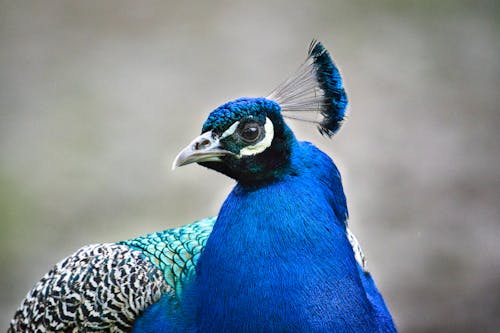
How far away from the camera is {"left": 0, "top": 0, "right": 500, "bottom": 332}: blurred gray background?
396 cm

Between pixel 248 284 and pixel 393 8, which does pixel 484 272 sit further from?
pixel 393 8

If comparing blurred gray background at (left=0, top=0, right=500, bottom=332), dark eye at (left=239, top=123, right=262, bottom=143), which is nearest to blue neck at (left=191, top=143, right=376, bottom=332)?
dark eye at (left=239, top=123, right=262, bottom=143)

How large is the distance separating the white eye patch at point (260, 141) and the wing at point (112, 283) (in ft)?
1.65

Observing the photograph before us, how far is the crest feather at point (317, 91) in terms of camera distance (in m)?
2.11

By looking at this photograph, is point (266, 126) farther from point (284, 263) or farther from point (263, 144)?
point (284, 263)

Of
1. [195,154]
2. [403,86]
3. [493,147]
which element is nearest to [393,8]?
[403,86]

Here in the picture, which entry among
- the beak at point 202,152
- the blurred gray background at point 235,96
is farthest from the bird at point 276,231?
the blurred gray background at point 235,96

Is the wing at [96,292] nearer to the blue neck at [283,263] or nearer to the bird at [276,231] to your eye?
the bird at [276,231]

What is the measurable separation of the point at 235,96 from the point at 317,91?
3.00m

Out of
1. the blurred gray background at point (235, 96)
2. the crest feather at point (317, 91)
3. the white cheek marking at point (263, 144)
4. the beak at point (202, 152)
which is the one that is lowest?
the beak at point (202, 152)

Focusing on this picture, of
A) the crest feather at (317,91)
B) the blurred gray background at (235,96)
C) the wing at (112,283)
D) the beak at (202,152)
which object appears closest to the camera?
the beak at (202,152)

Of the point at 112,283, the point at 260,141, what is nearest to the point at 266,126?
the point at 260,141

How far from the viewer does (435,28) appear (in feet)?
18.3

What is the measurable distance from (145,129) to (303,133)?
44.6 inches
